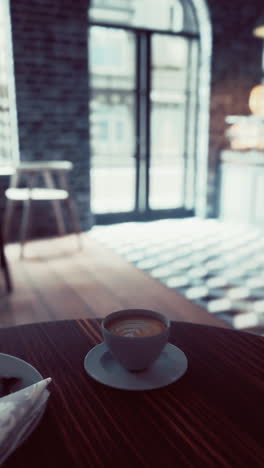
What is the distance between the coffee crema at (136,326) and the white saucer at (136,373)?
0.15 feet

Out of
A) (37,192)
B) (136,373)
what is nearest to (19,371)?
(136,373)

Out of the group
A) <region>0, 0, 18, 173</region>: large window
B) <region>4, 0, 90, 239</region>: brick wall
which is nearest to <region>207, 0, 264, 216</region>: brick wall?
<region>4, 0, 90, 239</region>: brick wall

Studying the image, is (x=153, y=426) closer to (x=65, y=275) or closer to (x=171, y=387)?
(x=171, y=387)

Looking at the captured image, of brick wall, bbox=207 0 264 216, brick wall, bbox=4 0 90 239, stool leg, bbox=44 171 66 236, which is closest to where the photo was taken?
brick wall, bbox=4 0 90 239

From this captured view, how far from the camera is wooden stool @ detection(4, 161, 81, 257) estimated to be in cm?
288

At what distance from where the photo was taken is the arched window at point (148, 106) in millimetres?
3895

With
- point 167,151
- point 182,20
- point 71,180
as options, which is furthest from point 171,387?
point 182,20

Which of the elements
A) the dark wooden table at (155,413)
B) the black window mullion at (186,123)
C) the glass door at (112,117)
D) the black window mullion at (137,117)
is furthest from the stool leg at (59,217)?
the dark wooden table at (155,413)

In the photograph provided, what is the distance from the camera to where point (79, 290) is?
232 cm

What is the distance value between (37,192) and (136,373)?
265cm

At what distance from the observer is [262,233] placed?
12.3ft

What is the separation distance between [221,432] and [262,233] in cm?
350

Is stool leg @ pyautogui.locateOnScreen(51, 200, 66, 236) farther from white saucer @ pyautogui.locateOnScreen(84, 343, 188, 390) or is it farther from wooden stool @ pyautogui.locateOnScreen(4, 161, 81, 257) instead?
white saucer @ pyautogui.locateOnScreen(84, 343, 188, 390)

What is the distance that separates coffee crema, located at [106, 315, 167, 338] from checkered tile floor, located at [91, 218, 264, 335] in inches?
55.5
